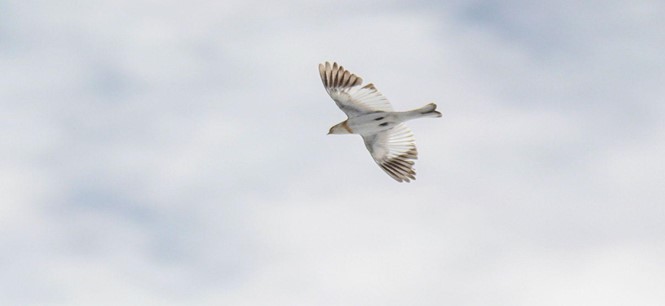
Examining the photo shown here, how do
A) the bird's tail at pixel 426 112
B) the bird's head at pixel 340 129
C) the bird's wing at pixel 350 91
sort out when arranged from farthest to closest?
the bird's head at pixel 340 129 < the bird's wing at pixel 350 91 < the bird's tail at pixel 426 112

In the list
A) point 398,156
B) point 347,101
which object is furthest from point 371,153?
point 347,101

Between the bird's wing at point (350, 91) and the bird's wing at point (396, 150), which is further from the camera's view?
the bird's wing at point (396, 150)

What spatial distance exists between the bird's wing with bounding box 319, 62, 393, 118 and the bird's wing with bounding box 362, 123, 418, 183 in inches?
96.2

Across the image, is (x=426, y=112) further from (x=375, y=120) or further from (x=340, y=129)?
(x=340, y=129)

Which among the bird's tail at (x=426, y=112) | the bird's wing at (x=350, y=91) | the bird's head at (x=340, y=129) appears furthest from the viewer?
the bird's head at (x=340, y=129)

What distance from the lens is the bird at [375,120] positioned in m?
39.1

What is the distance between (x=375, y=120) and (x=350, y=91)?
2.31 m

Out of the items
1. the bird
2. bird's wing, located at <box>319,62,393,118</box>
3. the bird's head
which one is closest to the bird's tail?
the bird

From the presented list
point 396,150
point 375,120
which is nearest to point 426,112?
point 375,120

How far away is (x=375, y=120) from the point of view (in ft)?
133

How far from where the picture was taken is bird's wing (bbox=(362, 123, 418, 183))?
1657 inches

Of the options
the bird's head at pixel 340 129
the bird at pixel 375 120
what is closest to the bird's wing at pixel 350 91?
the bird at pixel 375 120

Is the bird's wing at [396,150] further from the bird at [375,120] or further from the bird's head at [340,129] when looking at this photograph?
the bird's head at [340,129]

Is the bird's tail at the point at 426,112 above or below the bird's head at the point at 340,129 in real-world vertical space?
below
